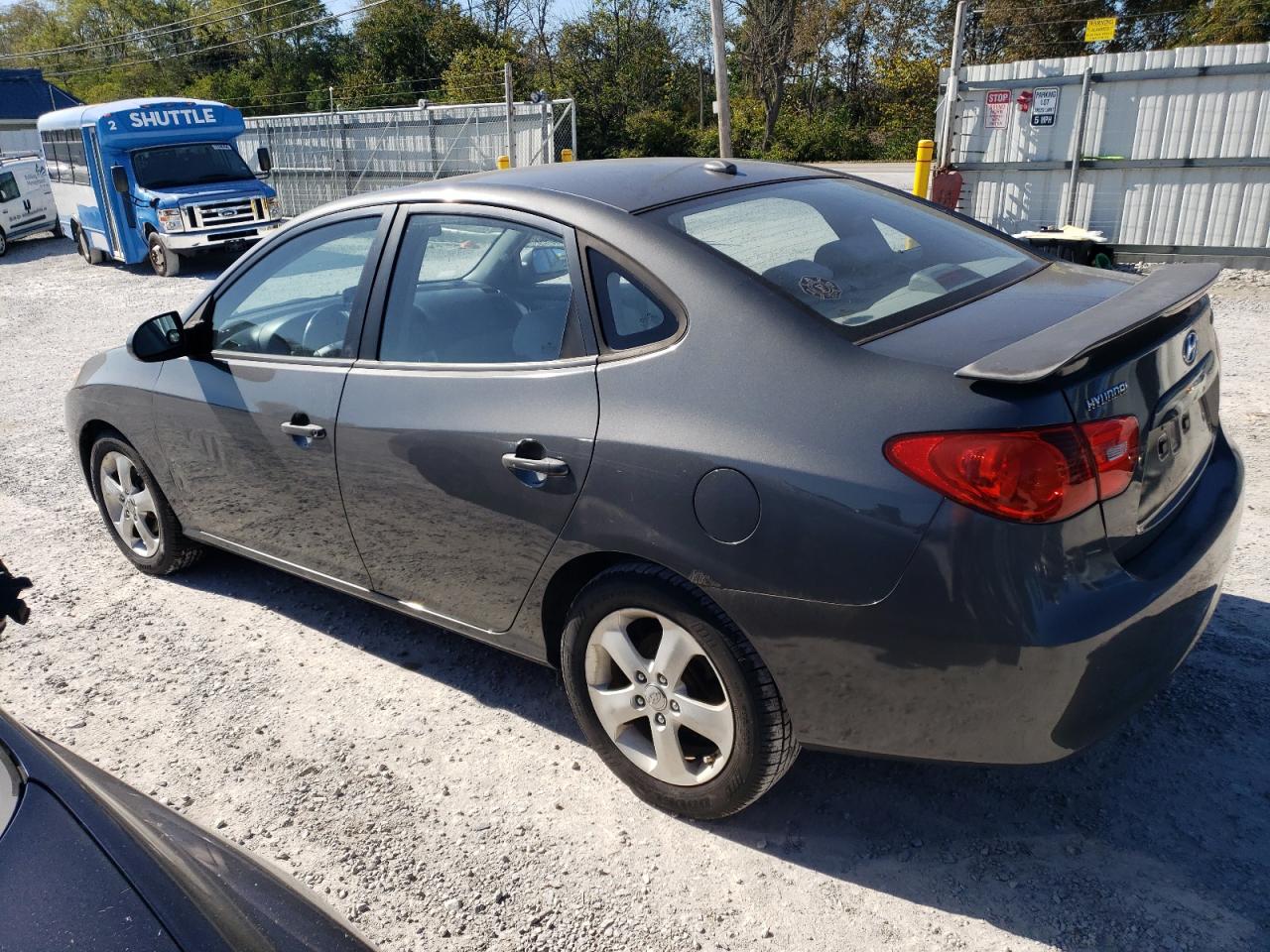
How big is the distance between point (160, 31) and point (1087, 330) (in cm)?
7112

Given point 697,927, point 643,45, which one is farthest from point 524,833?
point 643,45

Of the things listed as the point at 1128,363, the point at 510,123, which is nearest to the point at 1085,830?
the point at 1128,363

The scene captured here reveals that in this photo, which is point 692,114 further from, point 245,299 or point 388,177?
point 245,299

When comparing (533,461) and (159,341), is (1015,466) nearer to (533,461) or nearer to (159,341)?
(533,461)

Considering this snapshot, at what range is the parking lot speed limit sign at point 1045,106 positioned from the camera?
11039mm

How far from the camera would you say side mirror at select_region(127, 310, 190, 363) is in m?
3.68

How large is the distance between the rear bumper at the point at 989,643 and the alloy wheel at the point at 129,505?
3114 mm

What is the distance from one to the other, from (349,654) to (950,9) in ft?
126

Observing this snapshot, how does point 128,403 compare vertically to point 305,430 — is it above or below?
below

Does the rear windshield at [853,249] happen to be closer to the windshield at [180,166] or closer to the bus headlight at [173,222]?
the bus headlight at [173,222]

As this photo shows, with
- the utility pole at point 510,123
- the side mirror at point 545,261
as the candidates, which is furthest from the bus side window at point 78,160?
the side mirror at point 545,261

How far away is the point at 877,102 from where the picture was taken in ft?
122

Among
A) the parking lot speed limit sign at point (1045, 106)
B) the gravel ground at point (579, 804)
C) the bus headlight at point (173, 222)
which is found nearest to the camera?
the gravel ground at point (579, 804)

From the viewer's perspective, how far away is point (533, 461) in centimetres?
265
